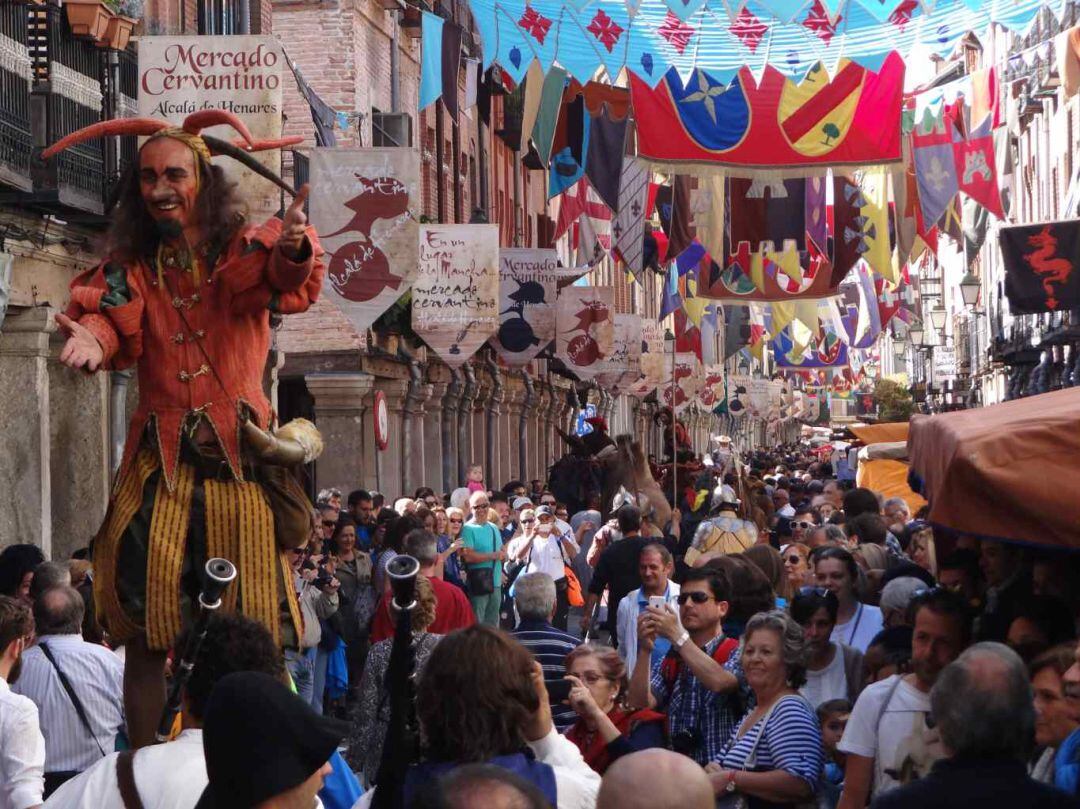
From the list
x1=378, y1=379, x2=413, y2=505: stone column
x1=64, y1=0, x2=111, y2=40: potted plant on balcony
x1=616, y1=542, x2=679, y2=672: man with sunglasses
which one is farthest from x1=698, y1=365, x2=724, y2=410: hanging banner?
x1=616, y1=542, x2=679, y2=672: man with sunglasses

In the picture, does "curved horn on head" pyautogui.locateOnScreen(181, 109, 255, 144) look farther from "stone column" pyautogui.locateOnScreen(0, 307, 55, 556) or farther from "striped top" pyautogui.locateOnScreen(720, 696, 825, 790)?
"stone column" pyautogui.locateOnScreen(0, 307, 55, 556)

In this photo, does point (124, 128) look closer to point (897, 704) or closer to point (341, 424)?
point (897, 704)

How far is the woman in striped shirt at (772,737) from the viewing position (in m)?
6.30

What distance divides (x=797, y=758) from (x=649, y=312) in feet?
211

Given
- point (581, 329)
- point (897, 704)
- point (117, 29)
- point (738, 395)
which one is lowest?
point (897, 704)

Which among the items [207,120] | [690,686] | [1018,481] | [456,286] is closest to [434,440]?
[456,286]

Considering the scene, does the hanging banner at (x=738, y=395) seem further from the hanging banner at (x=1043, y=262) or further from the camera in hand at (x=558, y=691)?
the camera in hand at (x=558, y=691)

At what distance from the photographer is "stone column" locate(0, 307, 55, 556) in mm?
17062

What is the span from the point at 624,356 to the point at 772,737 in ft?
103

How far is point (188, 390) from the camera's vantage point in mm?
5980

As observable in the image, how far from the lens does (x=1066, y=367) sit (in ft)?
125

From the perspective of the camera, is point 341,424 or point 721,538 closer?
point 721,538

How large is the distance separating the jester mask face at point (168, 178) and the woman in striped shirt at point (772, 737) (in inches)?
90.8

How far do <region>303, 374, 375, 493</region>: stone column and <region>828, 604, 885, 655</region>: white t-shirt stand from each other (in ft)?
66.7
